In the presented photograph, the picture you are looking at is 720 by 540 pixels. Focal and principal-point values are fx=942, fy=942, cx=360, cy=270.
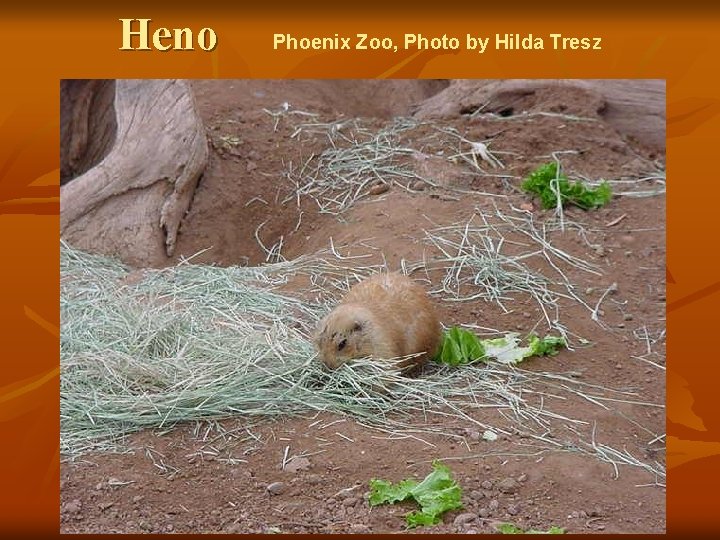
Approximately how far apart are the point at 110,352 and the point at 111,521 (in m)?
1.55

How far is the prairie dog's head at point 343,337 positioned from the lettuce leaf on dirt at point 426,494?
1.23m

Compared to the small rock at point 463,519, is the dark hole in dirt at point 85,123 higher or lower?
higher

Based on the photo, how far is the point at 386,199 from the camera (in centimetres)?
789

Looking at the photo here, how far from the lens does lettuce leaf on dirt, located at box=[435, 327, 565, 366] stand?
5785mm

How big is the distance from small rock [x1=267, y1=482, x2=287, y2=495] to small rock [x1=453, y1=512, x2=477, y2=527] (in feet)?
2.72

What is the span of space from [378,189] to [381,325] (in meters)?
2.71

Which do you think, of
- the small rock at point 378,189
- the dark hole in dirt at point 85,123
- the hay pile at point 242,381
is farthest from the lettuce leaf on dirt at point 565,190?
the dark hole in dirt at point 85,123

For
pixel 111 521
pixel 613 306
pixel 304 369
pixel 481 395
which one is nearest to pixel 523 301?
pixel 613 306

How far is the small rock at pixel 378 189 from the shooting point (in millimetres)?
8070

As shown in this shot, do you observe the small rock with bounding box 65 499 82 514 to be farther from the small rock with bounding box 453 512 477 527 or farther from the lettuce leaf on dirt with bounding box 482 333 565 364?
the lettuce leaf on dirt with bounding box 482 333 565 364

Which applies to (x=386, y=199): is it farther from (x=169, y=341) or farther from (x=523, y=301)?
(x=169, y=341)

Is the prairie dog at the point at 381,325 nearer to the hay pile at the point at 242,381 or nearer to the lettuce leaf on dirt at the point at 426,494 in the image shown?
the hay pile at the point at 242,381

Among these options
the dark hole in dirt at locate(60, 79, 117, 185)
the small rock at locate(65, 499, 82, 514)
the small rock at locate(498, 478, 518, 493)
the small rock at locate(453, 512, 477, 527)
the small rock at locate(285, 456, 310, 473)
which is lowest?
the small rock at locate(453, 512, 477, 527)

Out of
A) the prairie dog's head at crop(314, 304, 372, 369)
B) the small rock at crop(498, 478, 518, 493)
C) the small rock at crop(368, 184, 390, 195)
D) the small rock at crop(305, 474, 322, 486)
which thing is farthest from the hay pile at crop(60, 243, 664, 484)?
the small rock at crop(368, 184, 390, 195)
